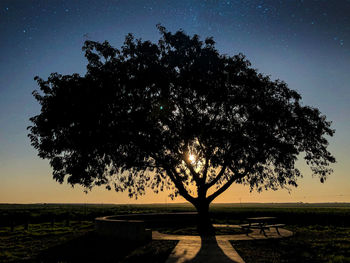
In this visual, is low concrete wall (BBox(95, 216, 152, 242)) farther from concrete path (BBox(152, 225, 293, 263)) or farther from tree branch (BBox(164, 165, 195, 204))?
tree branch (BBox(164, 165, 195, 204))

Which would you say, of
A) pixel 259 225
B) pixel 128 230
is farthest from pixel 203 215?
pixel 128 230

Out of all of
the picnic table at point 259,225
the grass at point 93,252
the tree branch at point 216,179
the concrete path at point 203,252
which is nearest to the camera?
the concrete path at point 203,252

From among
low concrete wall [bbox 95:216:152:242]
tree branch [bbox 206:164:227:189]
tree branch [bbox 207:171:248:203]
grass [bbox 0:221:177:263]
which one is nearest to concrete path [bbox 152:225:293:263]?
grass [bbox 0:221:177:263]

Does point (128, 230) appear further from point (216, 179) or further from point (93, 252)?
point (216, 179)

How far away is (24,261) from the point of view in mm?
10805

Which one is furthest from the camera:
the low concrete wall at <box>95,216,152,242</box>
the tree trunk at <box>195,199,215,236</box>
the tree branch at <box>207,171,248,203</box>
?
the tree branch at <box>207,171,248,203</box>

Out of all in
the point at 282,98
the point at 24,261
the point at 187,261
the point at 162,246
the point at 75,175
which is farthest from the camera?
the point at 282,98

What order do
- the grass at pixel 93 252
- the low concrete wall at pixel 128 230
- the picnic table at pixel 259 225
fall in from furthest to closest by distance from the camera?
the picnic table at pixel 259 225 < the low concrete wall at pixel 128 230 < the grass at pixel 93 252

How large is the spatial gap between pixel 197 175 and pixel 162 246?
8391mm

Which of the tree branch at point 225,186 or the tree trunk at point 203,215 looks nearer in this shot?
the tree trunk at point 203,215

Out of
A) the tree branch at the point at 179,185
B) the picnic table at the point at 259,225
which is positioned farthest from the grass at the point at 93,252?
the tree branch at the point at 179,185

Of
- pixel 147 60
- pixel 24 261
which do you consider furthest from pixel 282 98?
A: pixel 24 261

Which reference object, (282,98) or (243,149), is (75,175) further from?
(282,98)

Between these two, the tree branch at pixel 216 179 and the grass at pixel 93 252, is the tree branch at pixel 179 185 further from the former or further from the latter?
the grass at pixel 93 252
